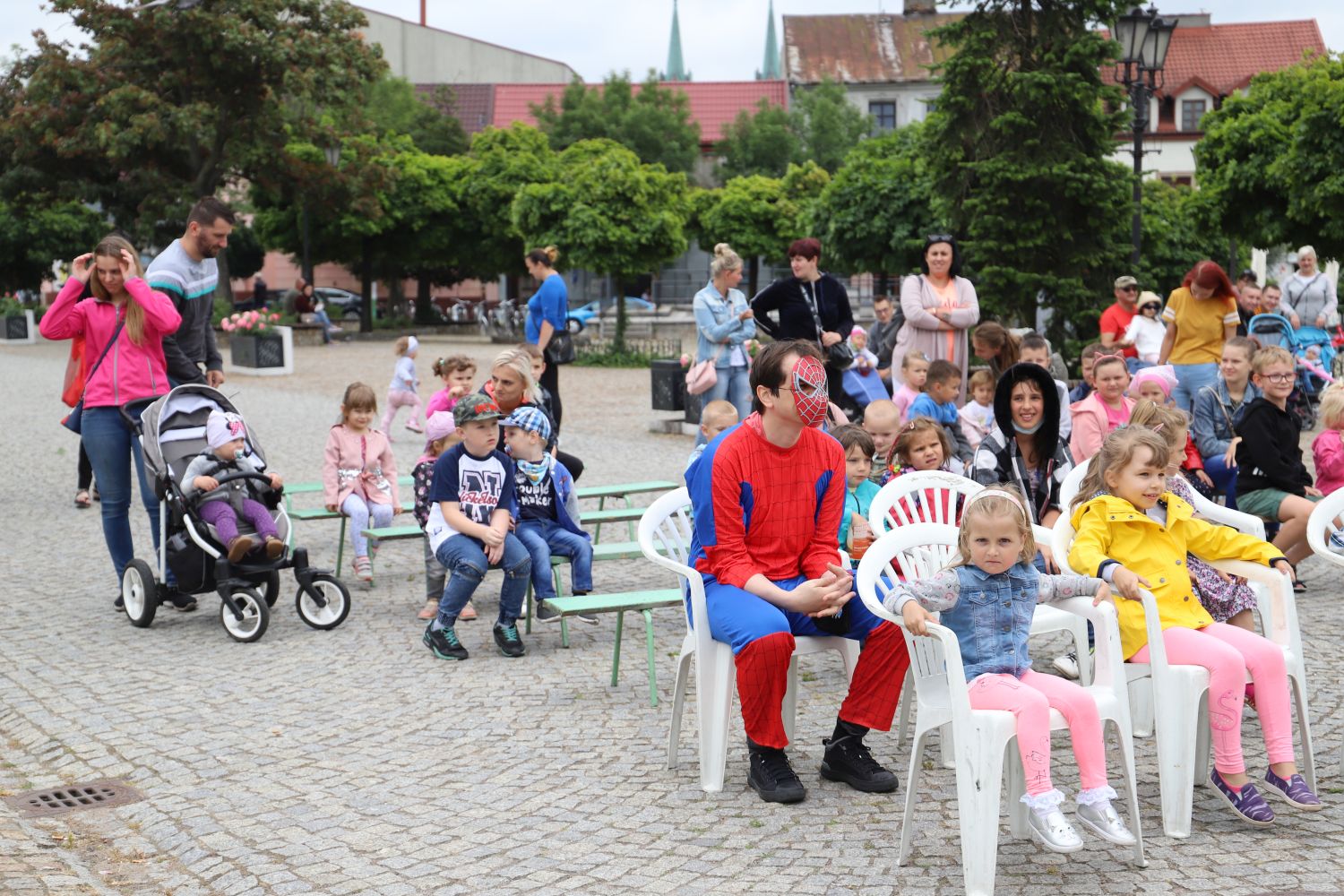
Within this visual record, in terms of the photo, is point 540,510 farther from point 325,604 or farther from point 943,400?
point 943,400

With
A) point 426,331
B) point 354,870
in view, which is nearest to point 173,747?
point 354,870

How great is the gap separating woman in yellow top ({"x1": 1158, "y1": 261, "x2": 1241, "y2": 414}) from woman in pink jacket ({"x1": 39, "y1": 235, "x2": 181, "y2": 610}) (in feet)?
24.2

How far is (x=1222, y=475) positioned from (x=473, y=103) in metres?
61.4

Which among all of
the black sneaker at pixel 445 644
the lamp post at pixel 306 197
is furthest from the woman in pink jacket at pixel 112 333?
the lamp post at pixel 306 197

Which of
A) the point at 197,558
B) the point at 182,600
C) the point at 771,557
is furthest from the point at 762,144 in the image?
the point at 771,557

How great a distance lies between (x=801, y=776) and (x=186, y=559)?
3.81m

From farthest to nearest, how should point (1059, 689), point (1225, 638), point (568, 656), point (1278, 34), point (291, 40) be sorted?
point (1278, 34)
point (291, 40)
point (568, 656)
point (1225, 638)
point (1059, 689)

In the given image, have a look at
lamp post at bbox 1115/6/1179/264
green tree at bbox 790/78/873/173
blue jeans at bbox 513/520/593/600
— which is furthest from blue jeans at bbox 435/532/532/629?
green tree at bbox 790/78/873/173

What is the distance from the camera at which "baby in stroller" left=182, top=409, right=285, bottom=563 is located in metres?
7.54

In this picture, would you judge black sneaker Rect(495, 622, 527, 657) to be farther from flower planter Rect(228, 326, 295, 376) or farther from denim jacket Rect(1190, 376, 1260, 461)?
flower planter Rect(228, 326, 295, 376)

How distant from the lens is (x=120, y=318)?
795 cm

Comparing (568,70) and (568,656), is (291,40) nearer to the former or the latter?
(568,656)

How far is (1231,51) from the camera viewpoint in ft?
203

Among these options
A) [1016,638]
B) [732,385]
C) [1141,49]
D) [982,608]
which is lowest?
[1016,638]
